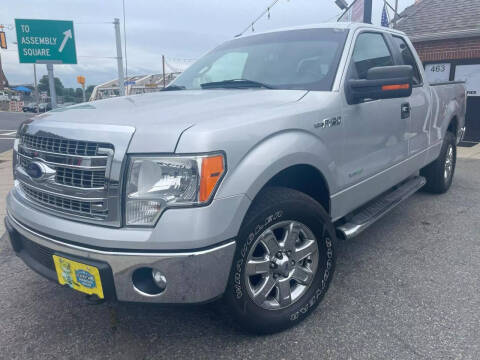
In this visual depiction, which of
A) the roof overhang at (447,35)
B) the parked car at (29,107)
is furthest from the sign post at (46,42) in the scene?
the parked car at (29,107)

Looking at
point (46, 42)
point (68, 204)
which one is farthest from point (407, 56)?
point (46, 42)

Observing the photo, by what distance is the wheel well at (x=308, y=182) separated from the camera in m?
2.39

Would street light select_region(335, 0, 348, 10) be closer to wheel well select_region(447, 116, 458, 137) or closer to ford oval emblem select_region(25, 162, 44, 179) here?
wheel well select_region(447, 116, 458, 137)

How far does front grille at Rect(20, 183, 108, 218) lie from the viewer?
1795mm

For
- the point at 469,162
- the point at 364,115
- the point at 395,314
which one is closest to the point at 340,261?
the point at 395,314

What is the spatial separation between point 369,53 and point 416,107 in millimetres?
877

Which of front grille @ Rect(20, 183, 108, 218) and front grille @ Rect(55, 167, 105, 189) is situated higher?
front grille @ Rect(55, 167, 105, 189)

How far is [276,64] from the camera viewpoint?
289 cm

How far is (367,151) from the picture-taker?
9.38 ft

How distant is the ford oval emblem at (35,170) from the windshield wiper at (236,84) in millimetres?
1408

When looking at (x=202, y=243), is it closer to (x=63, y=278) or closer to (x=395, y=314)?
(x=63, y=278)

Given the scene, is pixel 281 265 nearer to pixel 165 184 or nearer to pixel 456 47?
pixel 165 184

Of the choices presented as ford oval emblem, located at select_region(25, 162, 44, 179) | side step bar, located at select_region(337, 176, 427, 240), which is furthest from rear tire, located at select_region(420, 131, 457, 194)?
ford oval emblem, located at select_region(25, 162, 44, 179)

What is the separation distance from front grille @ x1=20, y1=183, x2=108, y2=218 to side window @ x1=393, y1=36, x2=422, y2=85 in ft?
10.5
